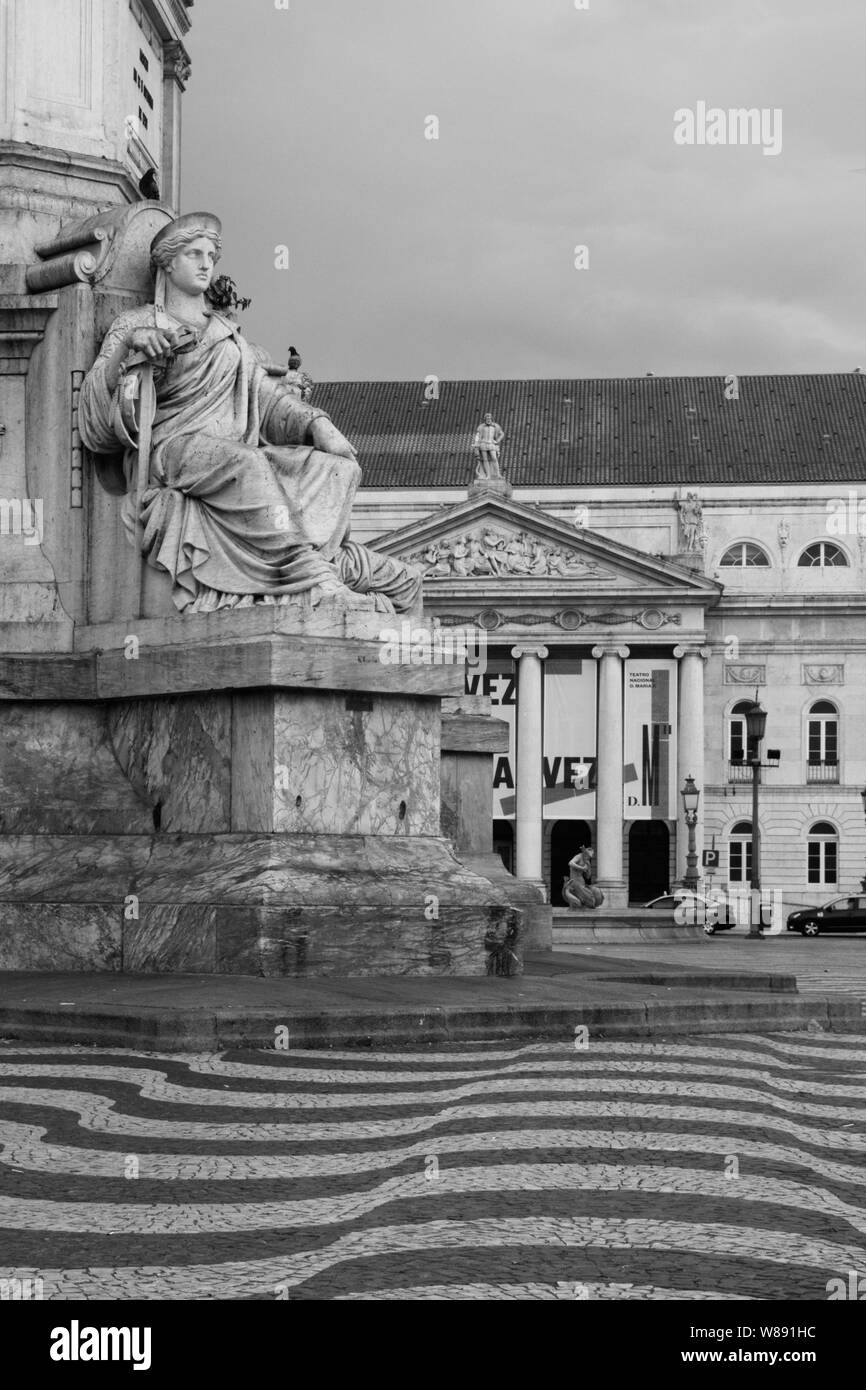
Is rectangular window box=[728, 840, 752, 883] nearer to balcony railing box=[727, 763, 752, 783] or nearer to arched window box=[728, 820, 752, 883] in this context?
arched window box=[728, 820, 752, 883]

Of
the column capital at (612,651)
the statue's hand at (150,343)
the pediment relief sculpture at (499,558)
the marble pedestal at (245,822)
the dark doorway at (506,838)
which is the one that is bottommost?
the dark doorway at (506,838)

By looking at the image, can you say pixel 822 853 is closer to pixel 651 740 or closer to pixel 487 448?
pixel 651 740

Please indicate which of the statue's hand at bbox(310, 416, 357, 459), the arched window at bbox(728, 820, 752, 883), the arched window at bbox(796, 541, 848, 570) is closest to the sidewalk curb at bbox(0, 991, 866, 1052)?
the statue's hand at bbox(310, 416, 357, 459)

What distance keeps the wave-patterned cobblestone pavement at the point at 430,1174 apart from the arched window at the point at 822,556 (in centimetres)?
7587

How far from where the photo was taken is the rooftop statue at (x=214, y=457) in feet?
37.0

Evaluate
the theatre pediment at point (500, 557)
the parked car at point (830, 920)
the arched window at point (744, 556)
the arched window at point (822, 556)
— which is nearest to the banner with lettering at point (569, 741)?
the theatre pediment at point (500, 557)

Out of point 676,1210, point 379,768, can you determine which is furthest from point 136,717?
point 676,1210

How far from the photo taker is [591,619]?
8200 centimetres

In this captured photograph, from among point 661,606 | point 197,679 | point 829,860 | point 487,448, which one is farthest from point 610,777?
point 197,679

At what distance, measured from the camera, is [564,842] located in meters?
83.2

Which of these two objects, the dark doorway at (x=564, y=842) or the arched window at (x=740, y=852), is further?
the dark doorway at (x=564, y=842)

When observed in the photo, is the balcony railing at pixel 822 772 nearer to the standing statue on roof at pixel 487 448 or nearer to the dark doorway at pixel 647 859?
the dark doorway at pixel 647 859

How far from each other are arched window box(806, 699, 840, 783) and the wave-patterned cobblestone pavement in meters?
75.4

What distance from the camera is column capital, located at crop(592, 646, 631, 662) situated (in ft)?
270
